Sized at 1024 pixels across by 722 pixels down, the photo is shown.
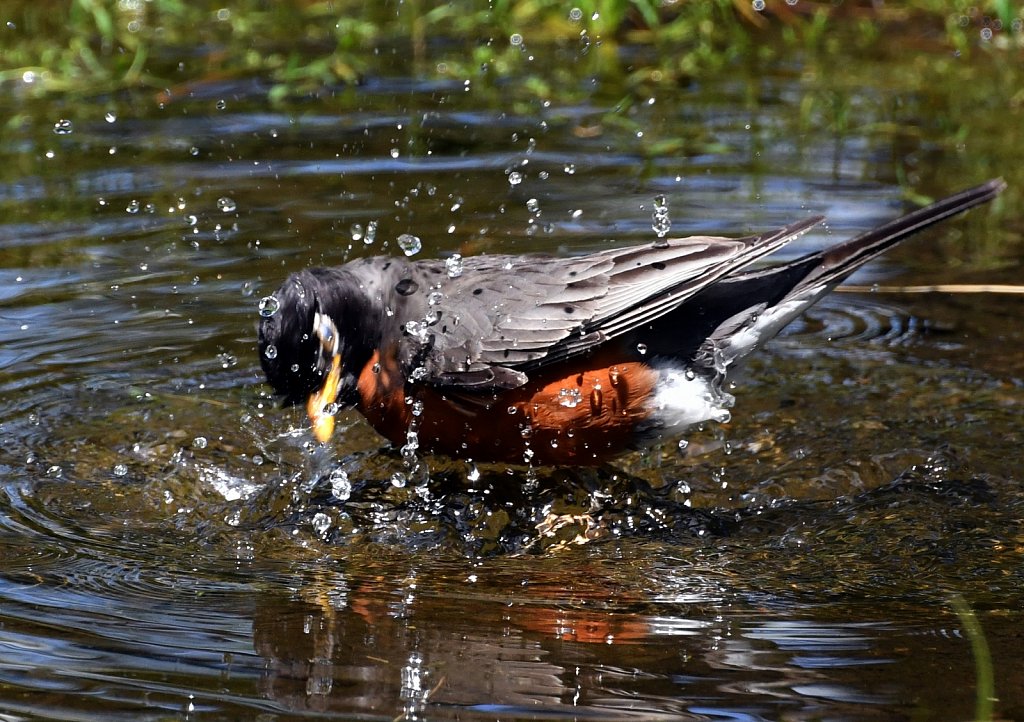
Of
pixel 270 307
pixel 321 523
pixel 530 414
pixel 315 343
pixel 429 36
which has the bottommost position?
pixel 321 523

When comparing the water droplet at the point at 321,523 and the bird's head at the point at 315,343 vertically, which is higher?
the bird's head at the point at 315,343

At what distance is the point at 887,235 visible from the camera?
4.39 m

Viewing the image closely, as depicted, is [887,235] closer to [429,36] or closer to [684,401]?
[684,401]

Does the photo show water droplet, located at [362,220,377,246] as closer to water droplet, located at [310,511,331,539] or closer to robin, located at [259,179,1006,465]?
robin, located at [259,179,1006,465]

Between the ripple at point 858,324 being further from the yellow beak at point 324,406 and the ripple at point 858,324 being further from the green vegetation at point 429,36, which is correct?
the green vegetation at point 429,36

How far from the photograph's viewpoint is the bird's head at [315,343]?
3.96m

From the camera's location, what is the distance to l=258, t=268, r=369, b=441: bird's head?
3.96 m

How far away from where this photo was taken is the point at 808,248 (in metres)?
6.02

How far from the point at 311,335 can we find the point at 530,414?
732 millimetres

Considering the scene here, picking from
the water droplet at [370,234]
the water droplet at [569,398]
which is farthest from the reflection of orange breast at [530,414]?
the water droplet at [370,234]

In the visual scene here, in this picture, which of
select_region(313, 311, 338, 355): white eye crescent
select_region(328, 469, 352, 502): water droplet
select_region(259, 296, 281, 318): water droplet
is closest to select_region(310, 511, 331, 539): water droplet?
select_region(328, 469, 352, 502): water droplet

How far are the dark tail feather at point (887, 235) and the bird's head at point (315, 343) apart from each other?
1.54 meters

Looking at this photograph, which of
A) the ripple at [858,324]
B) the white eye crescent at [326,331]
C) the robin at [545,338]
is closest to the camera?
the white eye crescent at [326,331]

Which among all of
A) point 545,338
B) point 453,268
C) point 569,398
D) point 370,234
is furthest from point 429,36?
point 569,398
